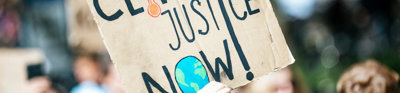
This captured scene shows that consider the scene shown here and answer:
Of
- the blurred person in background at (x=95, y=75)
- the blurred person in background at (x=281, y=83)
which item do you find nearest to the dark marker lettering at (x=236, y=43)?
the blurred person in background at (x=281, y=83)

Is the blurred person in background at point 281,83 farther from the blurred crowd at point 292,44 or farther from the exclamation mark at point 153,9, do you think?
the exclamation mark at point 153,9

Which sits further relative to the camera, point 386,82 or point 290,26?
point 290,26

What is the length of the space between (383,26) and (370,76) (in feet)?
1.18

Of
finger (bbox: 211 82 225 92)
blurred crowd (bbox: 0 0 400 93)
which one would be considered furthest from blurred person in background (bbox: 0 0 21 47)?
finger (bbox: 211 82 225 92)

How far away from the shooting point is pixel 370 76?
2492 millimetres

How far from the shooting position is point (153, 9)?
1.41m

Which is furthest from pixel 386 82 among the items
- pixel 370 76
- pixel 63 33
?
pixel 63 33

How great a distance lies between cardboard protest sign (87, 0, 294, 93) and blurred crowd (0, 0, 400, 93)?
111 cm

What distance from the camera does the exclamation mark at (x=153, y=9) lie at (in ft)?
4.61

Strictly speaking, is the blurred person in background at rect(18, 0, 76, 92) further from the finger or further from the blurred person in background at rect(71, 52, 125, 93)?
the finger

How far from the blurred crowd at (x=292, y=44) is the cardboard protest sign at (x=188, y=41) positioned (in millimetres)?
1113

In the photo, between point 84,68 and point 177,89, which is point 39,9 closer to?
point 84,68

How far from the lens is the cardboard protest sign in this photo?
1.36m

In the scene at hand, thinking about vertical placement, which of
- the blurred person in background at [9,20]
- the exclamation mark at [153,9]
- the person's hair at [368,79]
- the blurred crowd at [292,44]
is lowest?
the person's hair at [368,79]
